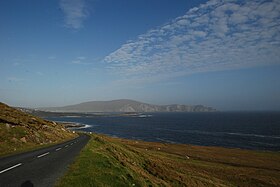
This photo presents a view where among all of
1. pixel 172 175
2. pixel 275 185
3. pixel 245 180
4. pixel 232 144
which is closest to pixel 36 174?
pixel 172 175

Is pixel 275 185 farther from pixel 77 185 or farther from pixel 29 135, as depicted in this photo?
pixel 29 135

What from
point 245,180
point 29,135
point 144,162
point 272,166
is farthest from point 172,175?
point 272,166

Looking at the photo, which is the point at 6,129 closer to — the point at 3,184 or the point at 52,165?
the point at 52,165

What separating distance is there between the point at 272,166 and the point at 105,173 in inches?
1892

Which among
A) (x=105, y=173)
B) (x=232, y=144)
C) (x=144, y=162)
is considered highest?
(x=105, y=173)

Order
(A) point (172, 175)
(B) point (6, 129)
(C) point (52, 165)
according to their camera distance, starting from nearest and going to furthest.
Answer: (C) point (52, 165), (A) point (172, 175), (B) point (6, 129)

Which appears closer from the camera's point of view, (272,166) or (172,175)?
(172,175)

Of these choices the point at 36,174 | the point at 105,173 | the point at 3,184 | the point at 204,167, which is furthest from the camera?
the point at 204,167

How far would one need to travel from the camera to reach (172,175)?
1096 inches

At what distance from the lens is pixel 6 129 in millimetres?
33500

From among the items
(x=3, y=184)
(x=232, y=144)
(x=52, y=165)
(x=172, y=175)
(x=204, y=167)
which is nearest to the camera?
(x=3, y=184)

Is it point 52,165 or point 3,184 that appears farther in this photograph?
point 52,165

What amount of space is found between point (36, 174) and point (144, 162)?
70.0 ft

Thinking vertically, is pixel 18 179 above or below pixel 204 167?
above
